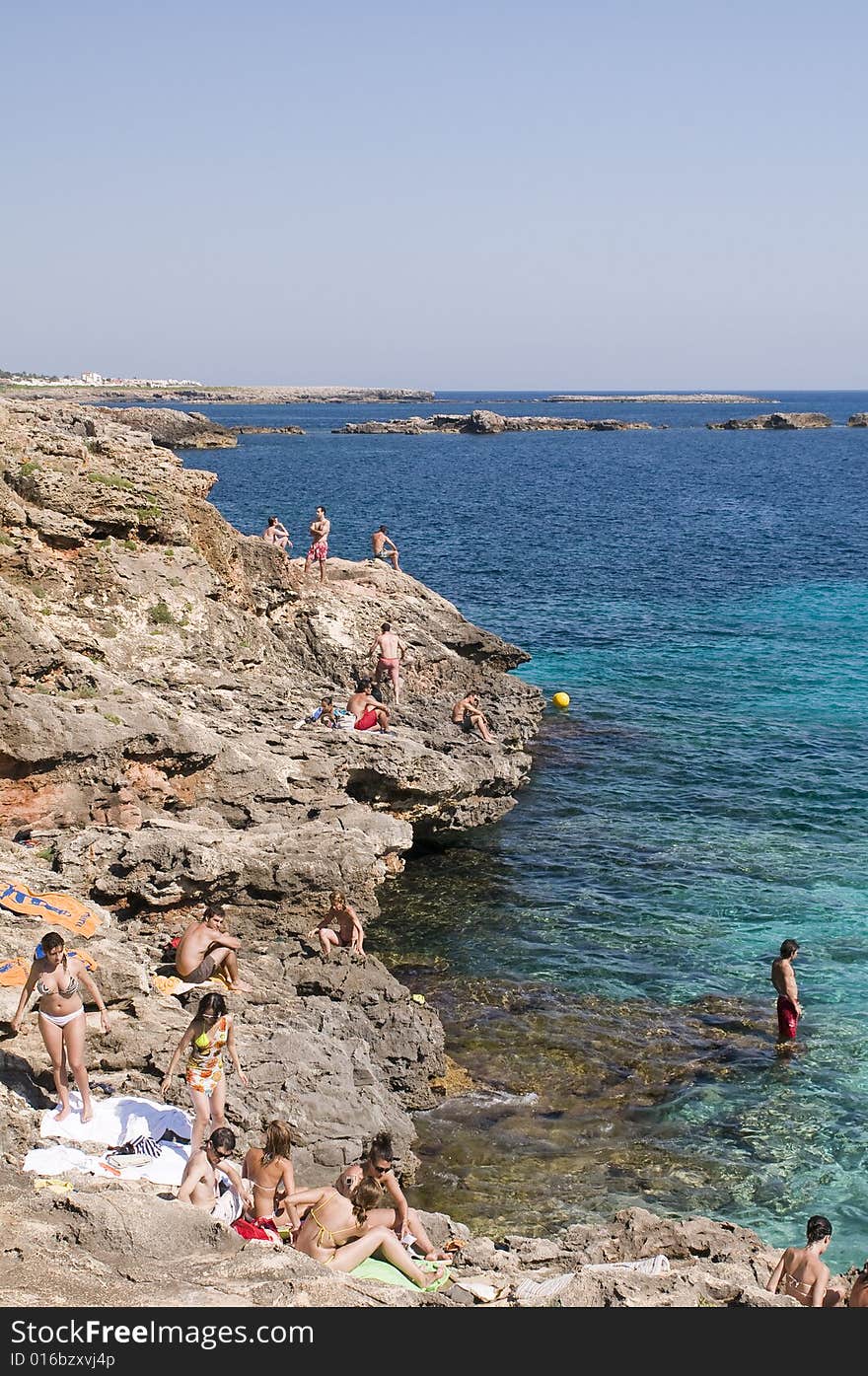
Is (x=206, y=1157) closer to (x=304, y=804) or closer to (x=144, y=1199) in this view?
(x=144, y=1199)

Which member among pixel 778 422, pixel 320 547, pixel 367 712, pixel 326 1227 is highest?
pixel 778 422

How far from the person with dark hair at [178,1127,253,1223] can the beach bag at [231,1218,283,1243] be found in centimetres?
13

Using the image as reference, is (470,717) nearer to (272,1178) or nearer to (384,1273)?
(272,1178)

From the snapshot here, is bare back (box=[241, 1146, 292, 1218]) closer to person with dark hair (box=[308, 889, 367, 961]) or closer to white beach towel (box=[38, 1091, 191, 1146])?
white beach towel (box=[38, 1091, 191, 1146])

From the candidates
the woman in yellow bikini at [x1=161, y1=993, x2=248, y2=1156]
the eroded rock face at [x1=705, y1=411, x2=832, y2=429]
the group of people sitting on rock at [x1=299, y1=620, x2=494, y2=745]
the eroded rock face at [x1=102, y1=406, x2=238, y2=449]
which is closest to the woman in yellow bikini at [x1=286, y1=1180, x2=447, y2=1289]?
the woman in yellow bikini at [x1=161, y1=993, x2=248, y2=1156]

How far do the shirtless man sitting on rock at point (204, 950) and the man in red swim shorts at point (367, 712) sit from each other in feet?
30.5

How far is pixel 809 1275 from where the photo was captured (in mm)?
10023

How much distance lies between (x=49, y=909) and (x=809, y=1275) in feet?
30.4

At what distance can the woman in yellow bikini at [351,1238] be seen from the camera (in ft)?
32.1

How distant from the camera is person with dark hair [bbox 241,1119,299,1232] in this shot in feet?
34.9

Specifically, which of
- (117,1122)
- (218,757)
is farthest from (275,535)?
(117,1122)

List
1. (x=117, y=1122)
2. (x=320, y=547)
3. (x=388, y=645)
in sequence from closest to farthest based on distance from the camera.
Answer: (x=117, y=1122) < (x=388, y=645) < (x=320, y=547)

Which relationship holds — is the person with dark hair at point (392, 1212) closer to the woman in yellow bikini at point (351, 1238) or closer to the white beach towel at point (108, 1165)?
the woman in yellow bikini at point (351, 1238)

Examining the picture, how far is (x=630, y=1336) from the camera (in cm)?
727
